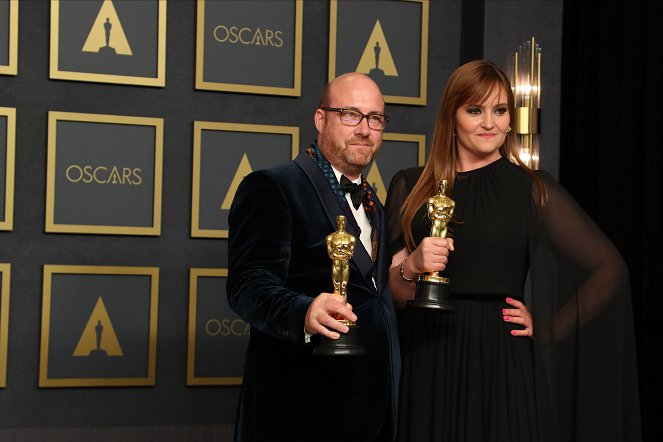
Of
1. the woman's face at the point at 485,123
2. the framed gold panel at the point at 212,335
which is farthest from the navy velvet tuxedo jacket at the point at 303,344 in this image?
the framed gold panel at the point at 212,335

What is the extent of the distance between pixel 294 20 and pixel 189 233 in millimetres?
1211

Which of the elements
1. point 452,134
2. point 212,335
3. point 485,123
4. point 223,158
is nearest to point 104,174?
point 223,158

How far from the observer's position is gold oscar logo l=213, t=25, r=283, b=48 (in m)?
4.65

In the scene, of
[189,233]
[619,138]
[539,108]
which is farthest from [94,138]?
[619,138]

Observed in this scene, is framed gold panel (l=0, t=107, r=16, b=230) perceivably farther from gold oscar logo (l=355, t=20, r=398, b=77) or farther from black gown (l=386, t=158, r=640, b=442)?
black gown (l=386, t=158, r=640, b=442)

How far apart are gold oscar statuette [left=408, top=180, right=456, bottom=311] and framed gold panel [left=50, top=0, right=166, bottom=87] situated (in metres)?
2.30

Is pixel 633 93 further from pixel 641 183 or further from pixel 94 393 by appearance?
pixel 94 393

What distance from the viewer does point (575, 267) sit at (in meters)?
2.87

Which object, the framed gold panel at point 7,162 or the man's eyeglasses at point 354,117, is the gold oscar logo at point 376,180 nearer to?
the framed gold panel at point 7,162

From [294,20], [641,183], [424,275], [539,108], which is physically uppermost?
[294,20]

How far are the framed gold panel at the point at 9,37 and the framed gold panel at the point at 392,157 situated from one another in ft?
5.93

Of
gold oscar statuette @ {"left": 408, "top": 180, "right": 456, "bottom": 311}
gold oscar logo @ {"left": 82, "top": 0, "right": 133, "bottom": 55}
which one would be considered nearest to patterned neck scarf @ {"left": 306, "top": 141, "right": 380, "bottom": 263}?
gold oscar statuette @ {"left": 408, "top": 180, "right": 456, "bottom": 311}

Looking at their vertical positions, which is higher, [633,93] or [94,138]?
[633,93]

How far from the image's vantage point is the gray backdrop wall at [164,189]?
4391mm
